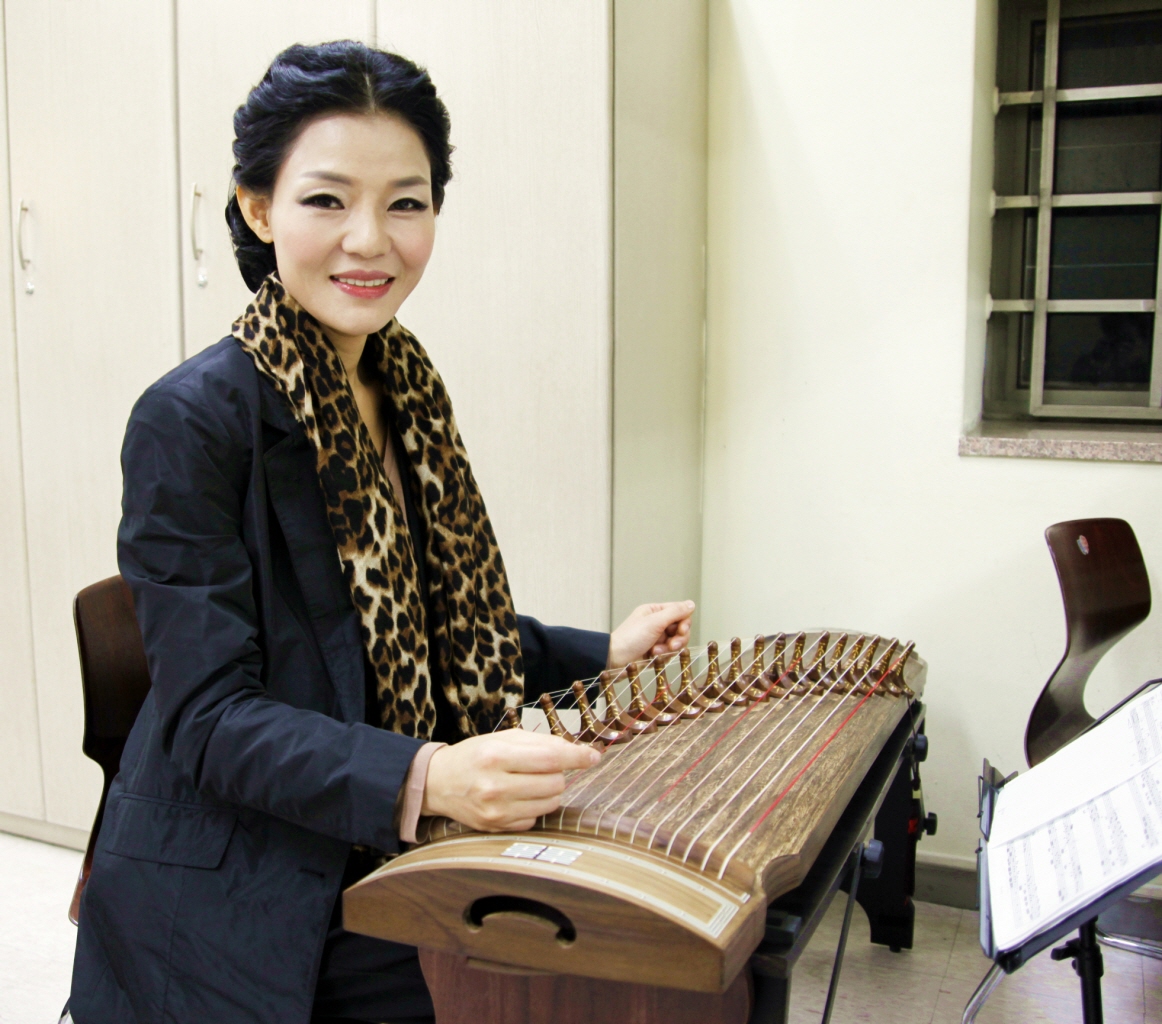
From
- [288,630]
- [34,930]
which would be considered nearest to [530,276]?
[288,630]

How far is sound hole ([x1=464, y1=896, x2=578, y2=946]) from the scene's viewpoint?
86 cm

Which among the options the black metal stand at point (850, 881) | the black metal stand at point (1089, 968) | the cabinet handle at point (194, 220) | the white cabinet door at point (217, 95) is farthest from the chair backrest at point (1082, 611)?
the cabinet handle at point (194, 220)

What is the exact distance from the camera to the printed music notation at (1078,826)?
0.90m

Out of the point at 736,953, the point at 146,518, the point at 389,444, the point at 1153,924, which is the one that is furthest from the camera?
the point at 1153,924

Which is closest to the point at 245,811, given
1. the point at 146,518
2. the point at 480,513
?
the point at 146,518

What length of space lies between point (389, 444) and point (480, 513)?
0.14 m

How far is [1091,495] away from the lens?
7.37 ft

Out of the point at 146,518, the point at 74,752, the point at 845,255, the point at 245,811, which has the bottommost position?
Result: the point at 74,752

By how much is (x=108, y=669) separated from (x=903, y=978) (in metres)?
1.53

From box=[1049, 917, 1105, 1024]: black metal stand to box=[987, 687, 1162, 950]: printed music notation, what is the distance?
13 centimetres

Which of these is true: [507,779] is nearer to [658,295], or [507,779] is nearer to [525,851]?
[525,851]

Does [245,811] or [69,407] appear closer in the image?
[245,811]

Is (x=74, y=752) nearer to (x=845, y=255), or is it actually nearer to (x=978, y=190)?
(x=845, y=255)

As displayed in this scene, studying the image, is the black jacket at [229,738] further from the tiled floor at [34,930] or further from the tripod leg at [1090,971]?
the tiled floor at [34,930]
